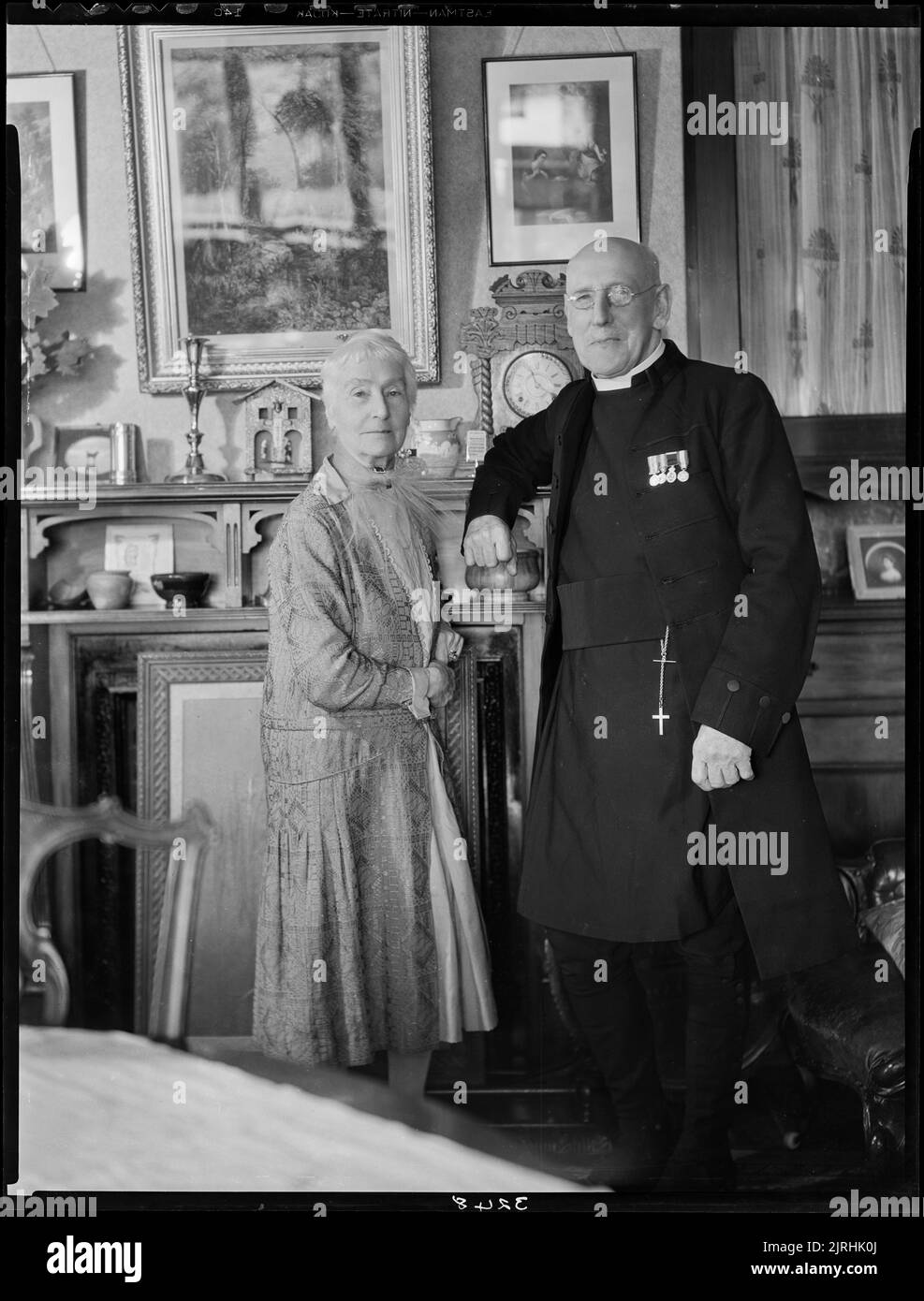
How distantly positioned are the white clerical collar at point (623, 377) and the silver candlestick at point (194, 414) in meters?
0.84

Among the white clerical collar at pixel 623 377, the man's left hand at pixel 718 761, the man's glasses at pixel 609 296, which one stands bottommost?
the man's left hand at pixel 718 761

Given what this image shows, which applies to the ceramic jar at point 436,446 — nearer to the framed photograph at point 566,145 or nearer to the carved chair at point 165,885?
the framed photograph at point 566,145

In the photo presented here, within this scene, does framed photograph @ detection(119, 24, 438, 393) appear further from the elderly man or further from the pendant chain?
the pendant chain

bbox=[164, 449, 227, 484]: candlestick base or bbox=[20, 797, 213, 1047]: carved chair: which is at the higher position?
bbox=[164, 449, 227, 484]: candlestick base

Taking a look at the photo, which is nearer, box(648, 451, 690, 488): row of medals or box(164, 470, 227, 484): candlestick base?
box(648, 451, 690, 488): row of medals

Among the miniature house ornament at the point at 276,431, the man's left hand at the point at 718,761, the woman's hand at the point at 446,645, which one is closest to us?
the man's left hand at the point at 718,761

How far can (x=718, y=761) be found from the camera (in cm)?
219

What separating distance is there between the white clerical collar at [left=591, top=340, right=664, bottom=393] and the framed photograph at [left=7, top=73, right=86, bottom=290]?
1.18 m

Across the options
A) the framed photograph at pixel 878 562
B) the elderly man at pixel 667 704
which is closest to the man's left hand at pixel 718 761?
the elderly man at pixel 667 704

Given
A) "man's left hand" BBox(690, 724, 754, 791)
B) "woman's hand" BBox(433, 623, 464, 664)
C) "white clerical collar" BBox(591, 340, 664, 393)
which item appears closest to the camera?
"man's left hand" BBox(690, 724, 754, 791)

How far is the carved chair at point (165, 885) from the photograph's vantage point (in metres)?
2.45

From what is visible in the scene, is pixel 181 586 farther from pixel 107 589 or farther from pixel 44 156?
pixel 44 156

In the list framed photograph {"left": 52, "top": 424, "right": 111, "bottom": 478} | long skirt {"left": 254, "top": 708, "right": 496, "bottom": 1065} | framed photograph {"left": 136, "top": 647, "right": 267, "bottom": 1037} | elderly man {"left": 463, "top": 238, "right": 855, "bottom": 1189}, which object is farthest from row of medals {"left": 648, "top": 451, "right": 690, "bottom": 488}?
framed photograph {"left": 52, "top": 424, "right": 111, "bottom": 478}

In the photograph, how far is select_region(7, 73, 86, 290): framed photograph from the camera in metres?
2.44
